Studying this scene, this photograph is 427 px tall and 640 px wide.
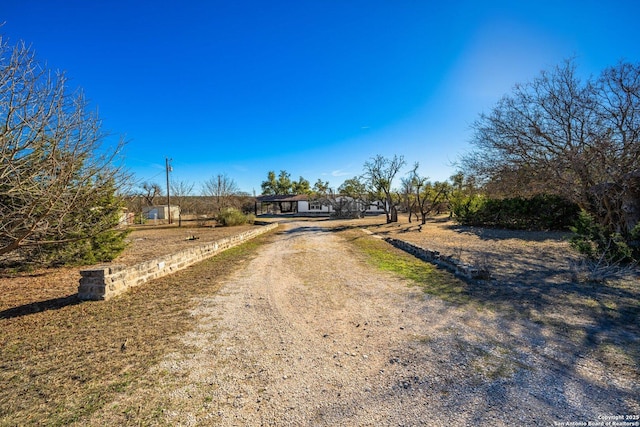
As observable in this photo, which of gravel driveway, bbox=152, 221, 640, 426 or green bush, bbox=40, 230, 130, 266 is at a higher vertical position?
green bush, bbox=40, 230, 130, 266

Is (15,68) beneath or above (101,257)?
above

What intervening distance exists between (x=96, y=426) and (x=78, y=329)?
2415 millimetres

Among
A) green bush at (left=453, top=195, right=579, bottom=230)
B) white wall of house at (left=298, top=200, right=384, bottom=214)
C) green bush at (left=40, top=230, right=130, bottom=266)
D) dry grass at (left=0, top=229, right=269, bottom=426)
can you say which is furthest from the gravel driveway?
white wall of house at (left=298, top=200, right=384, bottom=214)

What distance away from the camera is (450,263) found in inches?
288

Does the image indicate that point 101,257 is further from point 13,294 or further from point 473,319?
point 473,319

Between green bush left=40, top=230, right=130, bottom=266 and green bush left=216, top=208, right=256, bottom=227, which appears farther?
green bush left=216, top=208, right=256, bottom=227

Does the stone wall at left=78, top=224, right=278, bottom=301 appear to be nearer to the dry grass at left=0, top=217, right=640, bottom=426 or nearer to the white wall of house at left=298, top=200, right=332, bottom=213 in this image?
the dry grass at left=0, top=217, right=640, bottom=426

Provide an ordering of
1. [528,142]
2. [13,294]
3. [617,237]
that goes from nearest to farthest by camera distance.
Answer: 1. [13,294]
2. [617,237]
3. [528,142]

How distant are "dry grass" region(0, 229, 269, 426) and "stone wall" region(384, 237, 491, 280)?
219 inches

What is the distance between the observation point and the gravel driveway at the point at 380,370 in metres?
2.22

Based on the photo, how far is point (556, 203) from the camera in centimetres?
1552

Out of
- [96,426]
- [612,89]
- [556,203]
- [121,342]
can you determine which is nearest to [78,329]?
[121,342]

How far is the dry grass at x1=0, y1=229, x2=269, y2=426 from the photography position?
2361 millimetres

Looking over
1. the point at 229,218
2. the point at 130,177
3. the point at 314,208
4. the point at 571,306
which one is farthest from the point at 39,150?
the point at 314,208
